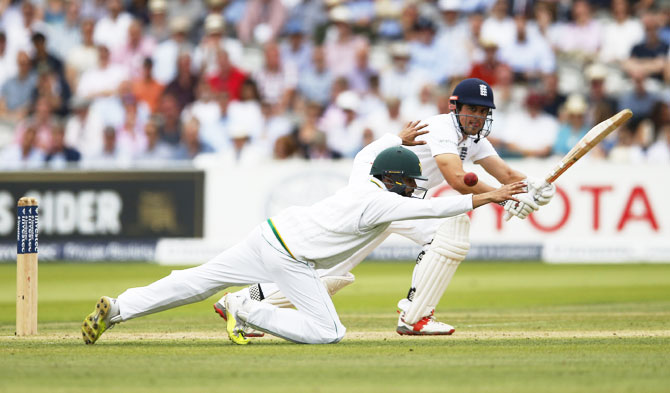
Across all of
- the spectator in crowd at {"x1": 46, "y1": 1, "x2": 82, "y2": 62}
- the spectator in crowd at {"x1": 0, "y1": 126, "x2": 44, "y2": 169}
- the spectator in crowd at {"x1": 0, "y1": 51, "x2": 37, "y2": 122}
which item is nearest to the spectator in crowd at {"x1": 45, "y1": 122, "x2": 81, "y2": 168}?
the spectator in crowd at {"x1": 0, "y1": 126, "x2": 44, "y2": 169}

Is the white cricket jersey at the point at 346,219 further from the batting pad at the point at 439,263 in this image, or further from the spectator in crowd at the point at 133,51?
the spectator in crowd at the point at 133,51

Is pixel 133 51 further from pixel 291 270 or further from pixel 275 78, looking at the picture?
pixel 291 270

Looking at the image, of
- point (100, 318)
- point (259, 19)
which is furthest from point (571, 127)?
point (100, 318)

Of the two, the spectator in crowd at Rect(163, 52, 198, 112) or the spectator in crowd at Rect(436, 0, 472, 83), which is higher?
the spectator in crowd at Rect(436, 0, 472, 83)

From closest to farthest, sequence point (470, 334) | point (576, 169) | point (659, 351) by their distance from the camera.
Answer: point (659, 351)
point (470, 334)
point (576, 169)

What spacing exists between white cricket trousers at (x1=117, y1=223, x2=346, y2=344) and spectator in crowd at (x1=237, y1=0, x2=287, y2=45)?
421 inches

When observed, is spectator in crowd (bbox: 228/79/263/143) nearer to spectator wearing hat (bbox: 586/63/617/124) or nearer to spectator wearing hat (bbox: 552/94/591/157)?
spectator wearing hat (bbox: 552/94/591/157)

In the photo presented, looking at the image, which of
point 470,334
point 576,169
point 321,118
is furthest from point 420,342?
point 321,118

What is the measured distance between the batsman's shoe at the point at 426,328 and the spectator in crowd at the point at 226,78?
901cm

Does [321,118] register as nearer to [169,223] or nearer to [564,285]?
[169,223]

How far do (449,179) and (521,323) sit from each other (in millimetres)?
1392

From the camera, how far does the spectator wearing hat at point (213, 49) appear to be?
15766mm

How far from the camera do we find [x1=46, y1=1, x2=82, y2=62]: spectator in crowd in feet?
55.7

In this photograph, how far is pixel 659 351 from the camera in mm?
5695
